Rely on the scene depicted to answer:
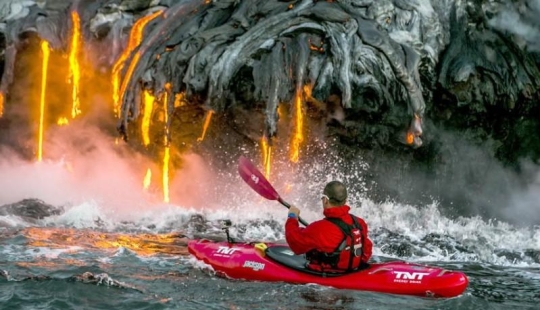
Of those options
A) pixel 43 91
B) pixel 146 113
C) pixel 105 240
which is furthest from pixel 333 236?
pixel 43 91

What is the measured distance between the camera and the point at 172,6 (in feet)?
43.7

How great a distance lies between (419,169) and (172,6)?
5181mm

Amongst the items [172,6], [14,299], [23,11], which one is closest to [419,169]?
[172,6]

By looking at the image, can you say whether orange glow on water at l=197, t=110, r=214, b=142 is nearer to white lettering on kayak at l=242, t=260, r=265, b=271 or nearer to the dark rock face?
the dark rock face

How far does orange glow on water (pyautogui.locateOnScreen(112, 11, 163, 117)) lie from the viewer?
42.3 feet

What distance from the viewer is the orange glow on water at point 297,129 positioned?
11625 mm

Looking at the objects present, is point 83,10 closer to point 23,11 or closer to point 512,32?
point 23,11


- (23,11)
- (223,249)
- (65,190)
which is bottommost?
(65,190)

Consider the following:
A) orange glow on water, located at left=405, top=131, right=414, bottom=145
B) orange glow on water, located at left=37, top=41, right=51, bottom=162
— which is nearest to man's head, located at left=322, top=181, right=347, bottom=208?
orange glow on water, located at left=405, top=131, right=414, bottom=145

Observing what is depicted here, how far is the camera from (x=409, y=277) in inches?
287

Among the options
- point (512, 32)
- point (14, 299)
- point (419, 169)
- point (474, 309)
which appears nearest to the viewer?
point (14, 299)

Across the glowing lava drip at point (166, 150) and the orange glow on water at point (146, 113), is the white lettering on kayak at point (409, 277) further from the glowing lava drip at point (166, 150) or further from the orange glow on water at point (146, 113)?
the orange glow on water at point (146, 113)

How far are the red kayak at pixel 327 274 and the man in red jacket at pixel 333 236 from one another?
0.41ft

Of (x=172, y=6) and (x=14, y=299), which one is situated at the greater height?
(x=172, y=6)
